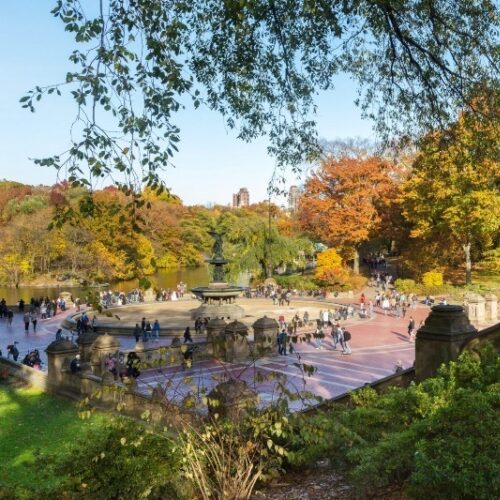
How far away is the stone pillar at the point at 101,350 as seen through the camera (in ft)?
57.2

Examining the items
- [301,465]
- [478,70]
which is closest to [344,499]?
[301,465]

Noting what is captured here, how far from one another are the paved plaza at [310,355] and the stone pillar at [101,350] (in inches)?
55.5

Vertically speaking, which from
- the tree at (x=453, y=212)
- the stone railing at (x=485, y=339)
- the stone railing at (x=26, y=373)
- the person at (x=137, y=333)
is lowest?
the stone railing at (x=26, y=373)

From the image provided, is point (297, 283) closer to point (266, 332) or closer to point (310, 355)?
point (310, 355)

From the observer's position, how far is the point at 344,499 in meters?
4.91

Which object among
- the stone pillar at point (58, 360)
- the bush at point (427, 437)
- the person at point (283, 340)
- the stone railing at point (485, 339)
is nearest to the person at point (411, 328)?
the person at point (283, 340)

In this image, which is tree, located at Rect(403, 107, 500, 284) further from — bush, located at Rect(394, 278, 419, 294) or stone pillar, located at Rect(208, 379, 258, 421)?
stone pillar, located at Rect(208, 379, 258, 421)

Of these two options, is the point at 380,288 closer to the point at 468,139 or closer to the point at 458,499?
the point at 468,139

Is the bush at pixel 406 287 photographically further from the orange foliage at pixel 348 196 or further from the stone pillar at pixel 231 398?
the stone pillar at pixel 231 398

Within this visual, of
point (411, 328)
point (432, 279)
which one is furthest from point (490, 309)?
point (432, 279)

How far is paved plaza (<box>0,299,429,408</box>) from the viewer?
1580 cm

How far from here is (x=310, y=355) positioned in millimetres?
21281

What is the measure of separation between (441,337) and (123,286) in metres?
54.5

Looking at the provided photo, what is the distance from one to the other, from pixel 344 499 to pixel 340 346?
18251 mm
